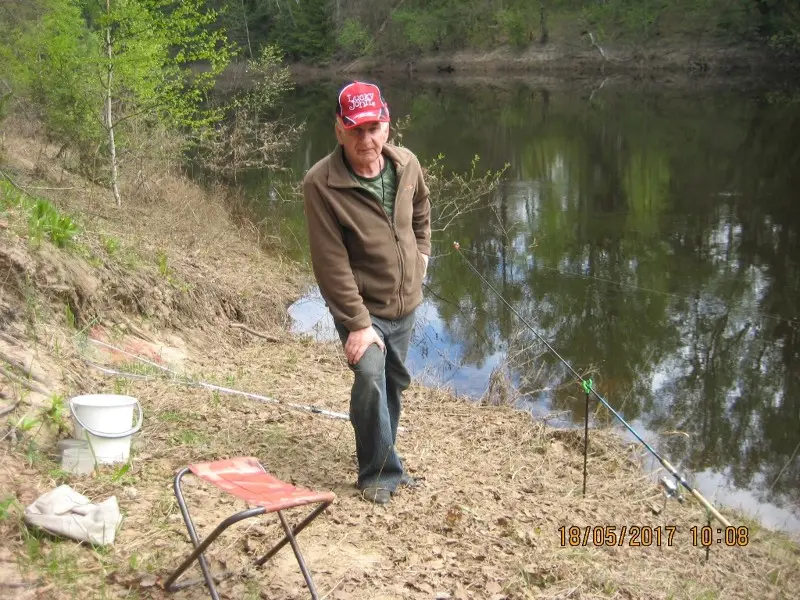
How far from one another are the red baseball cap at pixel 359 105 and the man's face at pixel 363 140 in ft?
0.12

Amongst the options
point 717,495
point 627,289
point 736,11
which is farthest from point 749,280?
point 736,11

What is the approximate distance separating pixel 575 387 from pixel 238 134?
27.0 ft

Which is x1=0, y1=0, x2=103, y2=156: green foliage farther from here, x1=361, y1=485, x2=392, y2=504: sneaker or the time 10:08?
the time 10:08

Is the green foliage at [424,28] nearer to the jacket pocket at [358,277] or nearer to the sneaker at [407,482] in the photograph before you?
the sneaker at [407,482]

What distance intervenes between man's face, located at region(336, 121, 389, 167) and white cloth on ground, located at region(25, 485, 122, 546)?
161 cm

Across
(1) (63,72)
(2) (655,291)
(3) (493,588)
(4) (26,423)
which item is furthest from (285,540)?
(1) (63,72)

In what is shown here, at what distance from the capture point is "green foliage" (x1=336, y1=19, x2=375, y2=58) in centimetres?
5606

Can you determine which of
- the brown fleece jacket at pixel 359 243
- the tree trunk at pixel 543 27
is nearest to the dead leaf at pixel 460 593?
the brown fleece jacket at pixel 359 243

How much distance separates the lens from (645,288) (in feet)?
37.2

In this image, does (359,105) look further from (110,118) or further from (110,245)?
(110,118)

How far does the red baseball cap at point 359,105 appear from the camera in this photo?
3479 mm

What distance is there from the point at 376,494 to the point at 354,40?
55.2 meters

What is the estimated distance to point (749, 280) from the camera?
37.8 ft

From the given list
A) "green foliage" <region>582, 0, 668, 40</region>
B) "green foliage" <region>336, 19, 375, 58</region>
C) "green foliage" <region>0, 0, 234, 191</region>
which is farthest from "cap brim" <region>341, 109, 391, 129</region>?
"green foliage" <region>336, 19, 375, 58</region>
